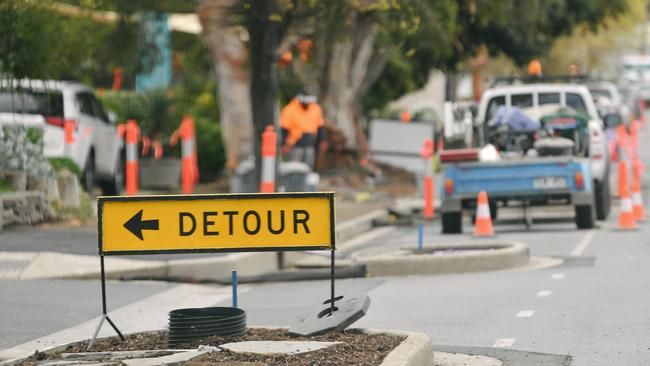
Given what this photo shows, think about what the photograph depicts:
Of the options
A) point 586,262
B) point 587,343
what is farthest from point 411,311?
point 586,262

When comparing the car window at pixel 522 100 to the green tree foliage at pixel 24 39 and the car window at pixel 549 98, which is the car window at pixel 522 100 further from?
the green tree foliage at pixel 24 39

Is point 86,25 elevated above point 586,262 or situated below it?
above

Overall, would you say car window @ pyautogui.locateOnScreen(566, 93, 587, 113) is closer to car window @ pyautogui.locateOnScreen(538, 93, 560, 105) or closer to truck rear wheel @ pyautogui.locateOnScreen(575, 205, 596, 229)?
car window @ pyautogui.locateOnScreen(538, 93, 560, 105)

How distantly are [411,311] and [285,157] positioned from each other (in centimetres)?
1492

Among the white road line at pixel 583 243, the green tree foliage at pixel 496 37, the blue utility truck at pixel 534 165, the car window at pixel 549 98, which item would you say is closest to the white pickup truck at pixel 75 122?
the blue utility truck at pixel 534 165

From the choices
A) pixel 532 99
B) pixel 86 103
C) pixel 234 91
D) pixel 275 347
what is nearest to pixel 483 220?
pixel 532 99

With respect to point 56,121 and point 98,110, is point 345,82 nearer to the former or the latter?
point 98,110

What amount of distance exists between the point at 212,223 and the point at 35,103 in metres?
13.3

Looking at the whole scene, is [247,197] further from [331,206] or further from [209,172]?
[209,172]

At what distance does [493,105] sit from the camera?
77.9 ft

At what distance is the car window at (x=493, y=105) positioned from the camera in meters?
23.6

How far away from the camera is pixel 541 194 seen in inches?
806

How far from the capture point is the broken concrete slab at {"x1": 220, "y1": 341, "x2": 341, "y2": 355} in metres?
8.73

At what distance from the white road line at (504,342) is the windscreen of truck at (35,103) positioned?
11686 millimetres
